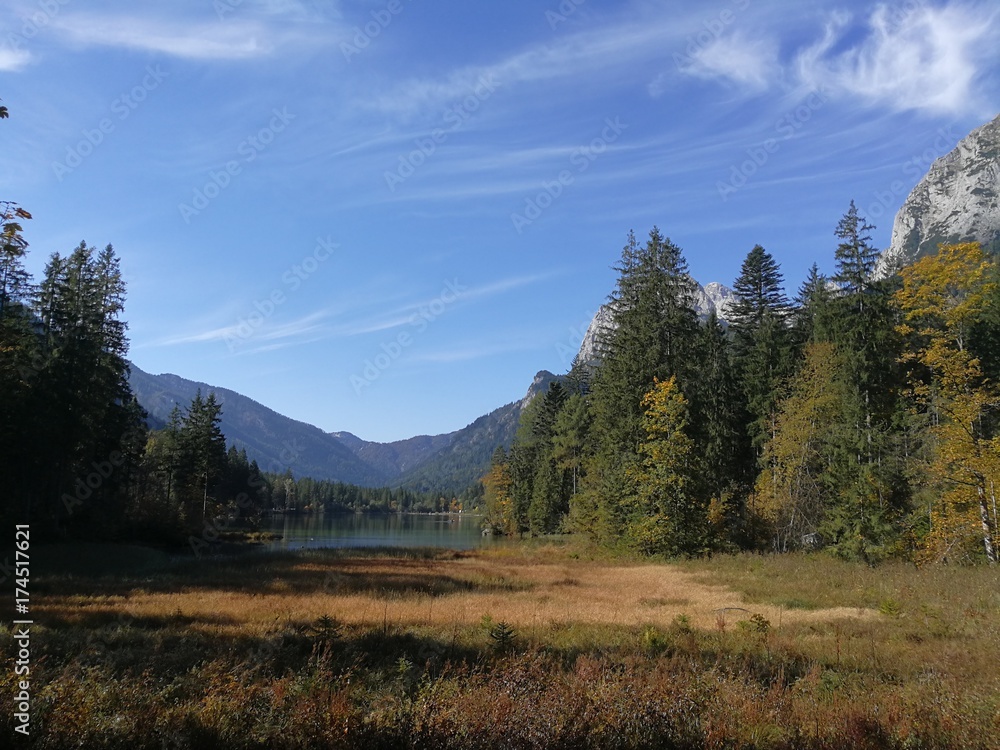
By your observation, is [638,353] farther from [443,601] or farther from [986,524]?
[443,601]

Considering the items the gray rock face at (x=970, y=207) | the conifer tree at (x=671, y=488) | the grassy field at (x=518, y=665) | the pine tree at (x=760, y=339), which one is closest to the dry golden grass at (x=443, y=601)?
the grassy field at (x=518, y=665)


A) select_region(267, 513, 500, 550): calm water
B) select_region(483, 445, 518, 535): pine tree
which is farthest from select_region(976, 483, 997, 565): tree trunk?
select_region(483, 445, 518, 535): pine tree

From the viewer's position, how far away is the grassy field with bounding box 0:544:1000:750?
639 cm

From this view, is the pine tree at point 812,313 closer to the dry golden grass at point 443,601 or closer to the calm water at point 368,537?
the dry golden grass at point 443,601

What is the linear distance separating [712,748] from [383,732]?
11.4ft

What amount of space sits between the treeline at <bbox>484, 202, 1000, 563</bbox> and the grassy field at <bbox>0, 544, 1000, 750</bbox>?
743 cm

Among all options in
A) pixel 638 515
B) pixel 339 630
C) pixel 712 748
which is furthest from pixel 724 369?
pixel 712 748

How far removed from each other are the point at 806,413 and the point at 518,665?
1337 inches

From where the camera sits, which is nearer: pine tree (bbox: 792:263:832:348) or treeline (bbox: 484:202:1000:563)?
treeline (bbox: 484:202:1000:563)

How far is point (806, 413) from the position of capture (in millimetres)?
37375

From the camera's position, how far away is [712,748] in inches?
251

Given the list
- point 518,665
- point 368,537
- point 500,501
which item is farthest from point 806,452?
point 368,537

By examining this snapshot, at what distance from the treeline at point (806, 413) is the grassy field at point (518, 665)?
7432 mm

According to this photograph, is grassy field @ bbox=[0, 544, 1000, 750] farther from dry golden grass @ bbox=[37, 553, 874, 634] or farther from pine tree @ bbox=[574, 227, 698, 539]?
pine tree @ bbox=[574, 227, 698, 539]
